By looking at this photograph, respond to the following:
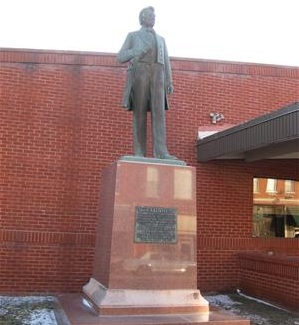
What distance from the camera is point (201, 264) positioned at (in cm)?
1065

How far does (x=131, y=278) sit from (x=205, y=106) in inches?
226

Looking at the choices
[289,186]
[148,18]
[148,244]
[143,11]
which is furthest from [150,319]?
[289,186]

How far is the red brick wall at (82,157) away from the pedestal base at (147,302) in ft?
11.4

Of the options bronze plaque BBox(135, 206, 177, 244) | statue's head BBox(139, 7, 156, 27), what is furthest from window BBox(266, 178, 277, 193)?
statue's head BBox(139, 7, 156, 27)

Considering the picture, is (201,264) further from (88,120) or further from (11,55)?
(11,55)

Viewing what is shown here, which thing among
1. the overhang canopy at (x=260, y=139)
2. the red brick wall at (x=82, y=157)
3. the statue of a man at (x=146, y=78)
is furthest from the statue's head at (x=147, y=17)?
the red brick wall at (x=82, y=157)

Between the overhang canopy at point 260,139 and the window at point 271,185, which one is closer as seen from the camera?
the overhang canopy at point 260,139

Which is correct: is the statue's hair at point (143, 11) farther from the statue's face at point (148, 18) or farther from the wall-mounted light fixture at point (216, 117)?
the wall-mounted light fixture at point (216, 117)

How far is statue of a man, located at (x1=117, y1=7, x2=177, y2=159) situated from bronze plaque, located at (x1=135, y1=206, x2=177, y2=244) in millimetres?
928

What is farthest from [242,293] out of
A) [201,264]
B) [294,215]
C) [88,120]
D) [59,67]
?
[59,67]

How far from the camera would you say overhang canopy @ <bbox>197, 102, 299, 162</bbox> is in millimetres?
7738

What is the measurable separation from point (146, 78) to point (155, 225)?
2.20 meters

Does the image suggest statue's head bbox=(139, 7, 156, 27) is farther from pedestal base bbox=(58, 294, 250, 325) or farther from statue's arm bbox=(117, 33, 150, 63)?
pedestal base bbox=(58, 294, 250, 325)

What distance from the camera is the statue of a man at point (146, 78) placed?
24.0 ft
